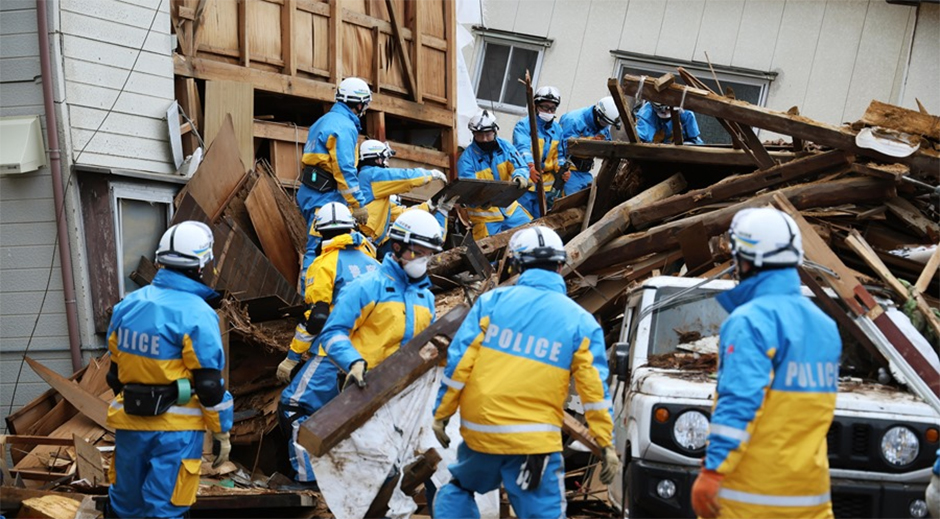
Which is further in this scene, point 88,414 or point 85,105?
point 85,105

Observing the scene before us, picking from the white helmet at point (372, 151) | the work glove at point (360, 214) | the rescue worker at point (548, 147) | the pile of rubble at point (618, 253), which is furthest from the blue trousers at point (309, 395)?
the rescue worker at point (548, 147)

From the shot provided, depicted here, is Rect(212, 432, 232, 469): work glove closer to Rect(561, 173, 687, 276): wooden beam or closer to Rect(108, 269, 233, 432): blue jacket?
Rect(108, 269, 233, 432): blue jacket

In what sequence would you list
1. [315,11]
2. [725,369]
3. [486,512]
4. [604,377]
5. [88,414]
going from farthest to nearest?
[315,11] → [88,414] → [486,512] → [604,377] → [725,369]

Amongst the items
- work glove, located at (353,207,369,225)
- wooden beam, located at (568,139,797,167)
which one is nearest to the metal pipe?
work glove, located at (353,207,369,225)

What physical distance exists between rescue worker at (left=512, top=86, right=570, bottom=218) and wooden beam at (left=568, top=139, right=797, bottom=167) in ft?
5.90

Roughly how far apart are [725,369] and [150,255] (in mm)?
7292

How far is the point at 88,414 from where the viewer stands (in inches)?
374

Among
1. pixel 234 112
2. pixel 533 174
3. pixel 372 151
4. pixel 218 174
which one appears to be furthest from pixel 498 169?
pixel 218 174

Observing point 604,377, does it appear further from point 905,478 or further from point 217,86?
point 217,86

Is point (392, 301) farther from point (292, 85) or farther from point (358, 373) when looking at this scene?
point (292, 85)

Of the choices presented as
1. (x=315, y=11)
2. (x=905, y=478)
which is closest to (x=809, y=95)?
(x=315, y=11)

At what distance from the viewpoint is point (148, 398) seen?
673 centimetres

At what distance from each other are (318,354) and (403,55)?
6.10 metres

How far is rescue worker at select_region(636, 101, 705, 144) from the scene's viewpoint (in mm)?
12922
